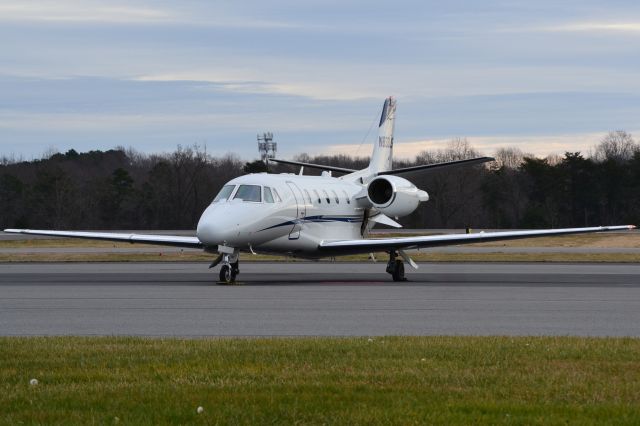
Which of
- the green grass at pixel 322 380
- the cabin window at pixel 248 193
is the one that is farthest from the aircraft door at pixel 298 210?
the green grass at pixel 322 380

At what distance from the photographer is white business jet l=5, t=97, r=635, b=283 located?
26.0 metres

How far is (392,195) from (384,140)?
589 cm

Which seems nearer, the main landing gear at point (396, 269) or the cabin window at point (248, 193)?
the cabin window at point (248, 193)

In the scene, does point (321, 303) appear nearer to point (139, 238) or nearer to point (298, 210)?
point (298, 210)

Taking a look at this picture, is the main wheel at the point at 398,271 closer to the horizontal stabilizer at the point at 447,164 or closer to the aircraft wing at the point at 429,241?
the aircraft wing at the point at 429,241

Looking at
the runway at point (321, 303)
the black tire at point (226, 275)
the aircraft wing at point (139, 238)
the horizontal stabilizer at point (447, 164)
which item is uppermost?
the horizontal stabilizer at point (447, 164)

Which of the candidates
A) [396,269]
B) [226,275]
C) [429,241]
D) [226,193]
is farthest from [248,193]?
[429,241]

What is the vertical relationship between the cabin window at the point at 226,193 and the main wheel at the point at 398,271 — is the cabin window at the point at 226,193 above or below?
above

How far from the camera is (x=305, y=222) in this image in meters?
28.8

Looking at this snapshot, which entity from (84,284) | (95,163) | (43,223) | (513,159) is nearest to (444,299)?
(84,284)

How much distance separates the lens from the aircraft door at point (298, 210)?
28.4 meters

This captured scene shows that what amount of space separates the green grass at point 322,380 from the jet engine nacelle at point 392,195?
18.4m

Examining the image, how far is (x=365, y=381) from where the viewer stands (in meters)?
9.35

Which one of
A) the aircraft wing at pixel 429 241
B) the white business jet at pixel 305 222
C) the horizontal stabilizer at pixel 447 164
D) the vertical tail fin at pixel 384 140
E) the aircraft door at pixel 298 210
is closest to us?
the white business jet at pixel 305 222
